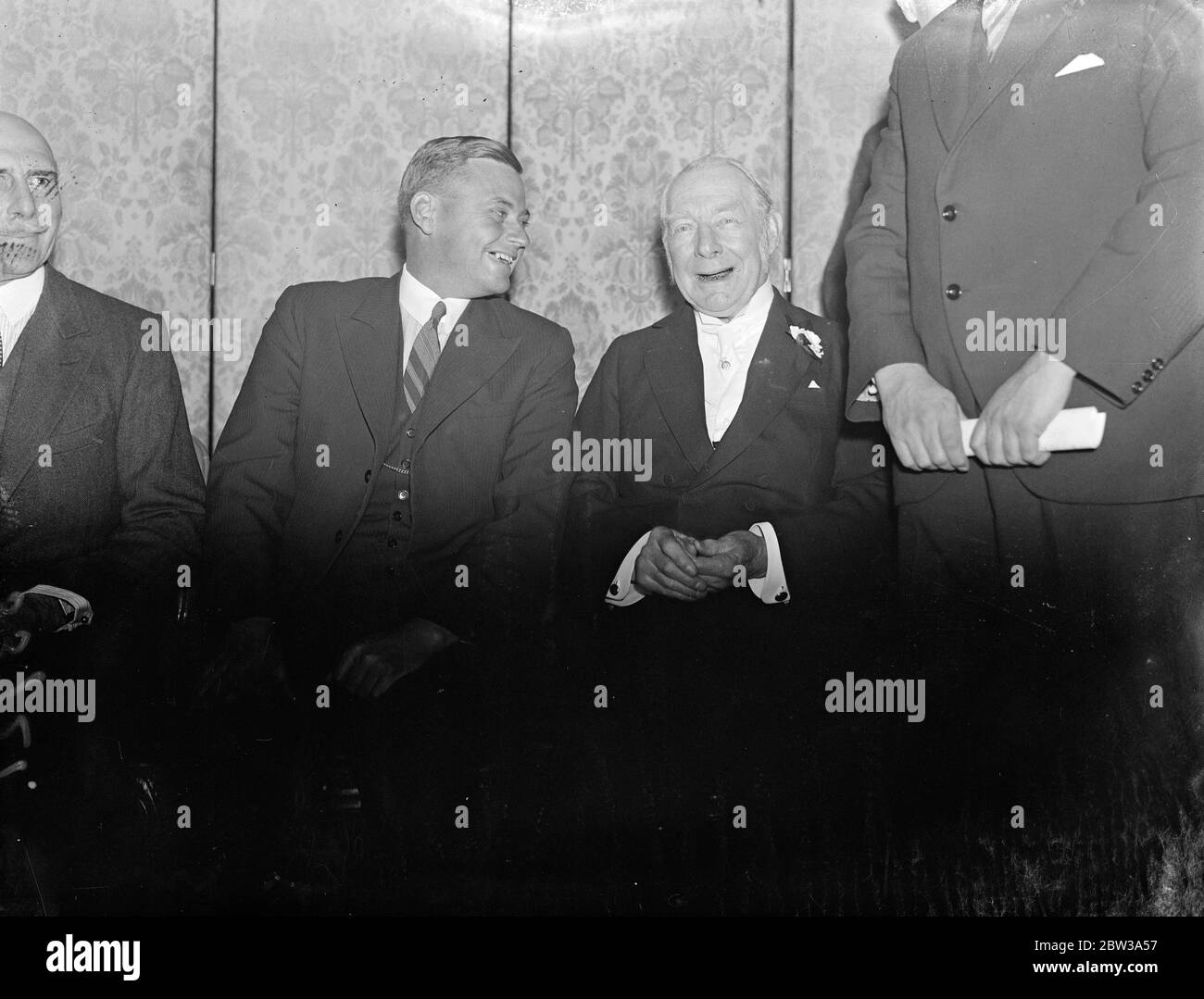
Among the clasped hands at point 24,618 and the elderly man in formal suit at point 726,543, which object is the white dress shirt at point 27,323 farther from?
the elderly man in formal suit at point 726,543

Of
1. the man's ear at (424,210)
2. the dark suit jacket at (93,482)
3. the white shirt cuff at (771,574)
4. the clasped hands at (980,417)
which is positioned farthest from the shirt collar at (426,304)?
the clasped hands at (980,417)

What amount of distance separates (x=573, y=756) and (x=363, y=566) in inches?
27.0

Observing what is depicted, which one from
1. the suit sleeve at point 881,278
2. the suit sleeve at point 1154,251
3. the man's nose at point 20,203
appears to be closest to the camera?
the suit sleeve at point 1154,251

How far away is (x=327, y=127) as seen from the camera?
11.2 feet

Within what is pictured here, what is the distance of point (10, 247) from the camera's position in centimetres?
334

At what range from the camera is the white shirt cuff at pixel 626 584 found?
327 cm

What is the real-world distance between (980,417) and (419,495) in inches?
52.8

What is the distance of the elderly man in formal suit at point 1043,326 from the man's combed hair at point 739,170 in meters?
0.23

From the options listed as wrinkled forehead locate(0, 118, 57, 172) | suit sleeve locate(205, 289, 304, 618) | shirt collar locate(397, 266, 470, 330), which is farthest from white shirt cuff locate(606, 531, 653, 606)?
wrinkled forehead locate(0, 118, 57, 172)

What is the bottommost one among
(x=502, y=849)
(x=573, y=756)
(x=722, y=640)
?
(x=502, y=849)

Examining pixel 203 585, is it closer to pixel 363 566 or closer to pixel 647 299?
pixel 363 566

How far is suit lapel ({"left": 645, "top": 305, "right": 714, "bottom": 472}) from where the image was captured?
3270 millimetres

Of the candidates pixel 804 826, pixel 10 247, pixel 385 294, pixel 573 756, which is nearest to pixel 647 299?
pixel 385 294

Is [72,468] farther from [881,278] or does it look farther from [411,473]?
[881,278]
